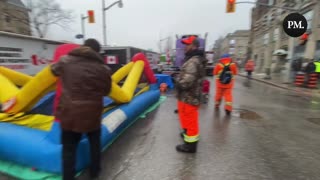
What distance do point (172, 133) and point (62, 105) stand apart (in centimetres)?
317

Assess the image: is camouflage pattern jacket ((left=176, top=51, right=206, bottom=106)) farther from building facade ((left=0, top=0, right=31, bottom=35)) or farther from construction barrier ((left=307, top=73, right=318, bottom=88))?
building facade ((left=0, top=0, right=31, bottom=35))

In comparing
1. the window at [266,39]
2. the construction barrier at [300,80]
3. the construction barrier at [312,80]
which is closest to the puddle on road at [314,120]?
the construction barrier at [312,80]

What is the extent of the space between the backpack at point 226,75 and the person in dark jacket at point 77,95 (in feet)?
16.1

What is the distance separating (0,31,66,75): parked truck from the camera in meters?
8.52

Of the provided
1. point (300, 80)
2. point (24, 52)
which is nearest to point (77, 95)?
point (24, 52)

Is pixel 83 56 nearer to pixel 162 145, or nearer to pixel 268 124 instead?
pixel 162 145

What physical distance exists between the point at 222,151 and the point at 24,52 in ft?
25.3

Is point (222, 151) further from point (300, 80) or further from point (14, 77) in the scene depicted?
point (300, 80)

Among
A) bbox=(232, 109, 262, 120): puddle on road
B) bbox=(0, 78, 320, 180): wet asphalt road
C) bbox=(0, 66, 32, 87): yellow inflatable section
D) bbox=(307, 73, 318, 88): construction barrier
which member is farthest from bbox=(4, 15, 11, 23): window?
bbox=(232, 109, 262, 120): puddle on road

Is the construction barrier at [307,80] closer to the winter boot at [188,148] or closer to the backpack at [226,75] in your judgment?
the backpack at [226,75]

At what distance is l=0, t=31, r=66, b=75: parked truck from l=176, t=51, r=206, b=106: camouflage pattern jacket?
6.26 meters

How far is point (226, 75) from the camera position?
25.6ft

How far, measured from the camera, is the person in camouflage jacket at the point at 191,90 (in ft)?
15.3

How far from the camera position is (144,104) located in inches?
296
